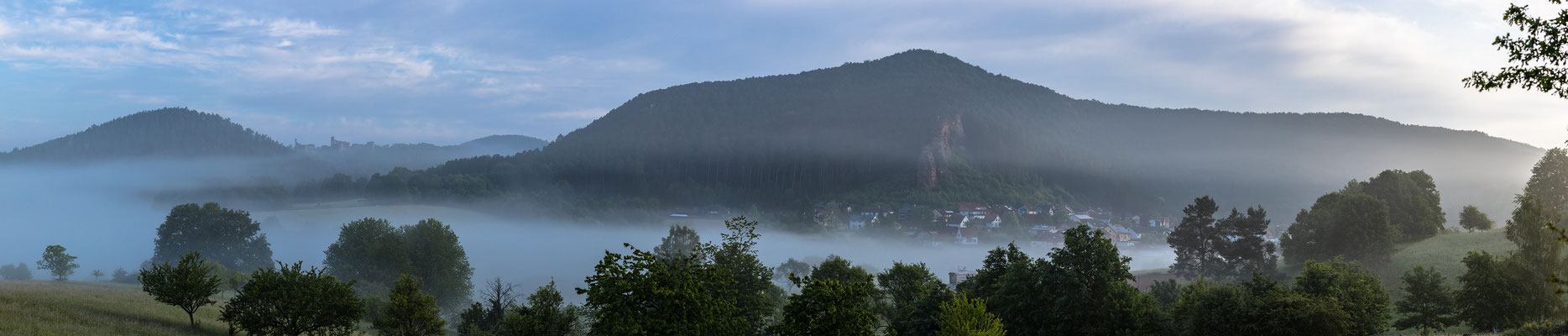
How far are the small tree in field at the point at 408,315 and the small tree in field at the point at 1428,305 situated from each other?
164 feet

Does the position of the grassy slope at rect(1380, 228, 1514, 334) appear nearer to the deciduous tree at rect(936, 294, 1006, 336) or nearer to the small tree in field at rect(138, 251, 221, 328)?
the deciduous tree at rect(936, 294, 1006, 336)

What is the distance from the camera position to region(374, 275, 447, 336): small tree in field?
33.8 metres

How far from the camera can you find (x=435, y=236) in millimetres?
88188

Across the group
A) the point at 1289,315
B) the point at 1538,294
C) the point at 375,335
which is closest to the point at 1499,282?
the point at 1538,294

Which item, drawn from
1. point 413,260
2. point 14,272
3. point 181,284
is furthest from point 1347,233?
point 14,272

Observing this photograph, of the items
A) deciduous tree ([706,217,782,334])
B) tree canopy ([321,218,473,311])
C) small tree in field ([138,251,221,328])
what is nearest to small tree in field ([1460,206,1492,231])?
deciduous tree ([706,217,782,334])

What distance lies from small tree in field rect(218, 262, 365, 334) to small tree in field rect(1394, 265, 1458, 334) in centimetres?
5363

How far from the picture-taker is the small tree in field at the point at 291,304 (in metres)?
32.8

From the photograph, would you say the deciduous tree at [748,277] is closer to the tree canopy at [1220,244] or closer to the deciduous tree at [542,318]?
the deciduous tree at [542,318]

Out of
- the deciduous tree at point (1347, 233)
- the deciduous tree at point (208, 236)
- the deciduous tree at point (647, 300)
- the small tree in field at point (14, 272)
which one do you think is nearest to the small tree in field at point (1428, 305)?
the deciduous tree at point (1347, 233)

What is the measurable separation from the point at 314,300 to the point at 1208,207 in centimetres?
8252

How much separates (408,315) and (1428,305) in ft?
176

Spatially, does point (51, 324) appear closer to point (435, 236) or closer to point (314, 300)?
point (314, 300)

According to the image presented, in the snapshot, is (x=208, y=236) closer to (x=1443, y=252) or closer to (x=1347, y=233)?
(x=1347, y=233)
